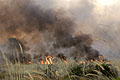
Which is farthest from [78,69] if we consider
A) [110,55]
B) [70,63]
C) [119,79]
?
[119,79]

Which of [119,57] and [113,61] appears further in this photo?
[119,57]

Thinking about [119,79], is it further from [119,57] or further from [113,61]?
[119,57]

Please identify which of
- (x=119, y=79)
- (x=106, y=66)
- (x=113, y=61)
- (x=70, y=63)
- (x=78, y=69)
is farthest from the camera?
(x=70, y=63)

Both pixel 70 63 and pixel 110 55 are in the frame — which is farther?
pixel 70 63

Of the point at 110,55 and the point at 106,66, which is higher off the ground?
the point at 110,55

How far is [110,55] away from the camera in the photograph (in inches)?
253

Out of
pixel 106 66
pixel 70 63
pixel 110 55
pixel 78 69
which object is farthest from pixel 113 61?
pixel 70 63

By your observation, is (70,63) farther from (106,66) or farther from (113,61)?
(113,61)

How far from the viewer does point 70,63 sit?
38.3ft

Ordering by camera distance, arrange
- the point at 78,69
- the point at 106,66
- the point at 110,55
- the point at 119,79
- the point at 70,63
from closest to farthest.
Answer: the point at 119,79, the point at 110,55, the point at 106,66, the point at 78,69, the point at 70,63

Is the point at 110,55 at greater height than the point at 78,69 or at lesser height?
greater

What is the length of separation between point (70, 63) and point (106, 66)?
12.4 feet

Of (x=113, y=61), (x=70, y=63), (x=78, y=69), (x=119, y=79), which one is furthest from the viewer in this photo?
(x=70, y=63)

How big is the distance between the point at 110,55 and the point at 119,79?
184cm
